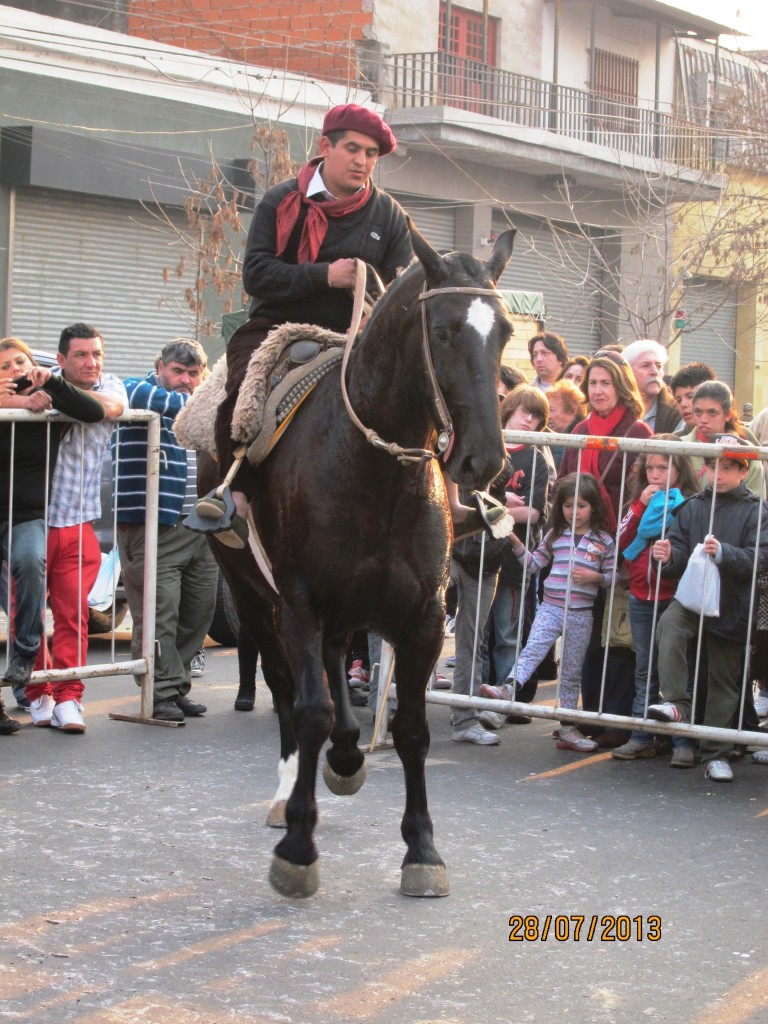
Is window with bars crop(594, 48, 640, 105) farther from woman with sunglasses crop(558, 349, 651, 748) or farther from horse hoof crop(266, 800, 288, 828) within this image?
horse hoof crop(266, 800, 288, 828)

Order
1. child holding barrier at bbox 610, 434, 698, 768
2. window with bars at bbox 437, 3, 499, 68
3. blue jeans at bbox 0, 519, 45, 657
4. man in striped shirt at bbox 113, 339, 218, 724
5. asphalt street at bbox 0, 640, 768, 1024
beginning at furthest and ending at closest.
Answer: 1. window with bars at bbox 437, 3, 499, 68
2. man in striped shirt at bbox 113, 339, 218, 724
3. blue jeans at bbox 0, 519, 45, 657
4. child holding barrier at bbox 610, 434, 698, 768
5. asphalt street at bbox 0, 640, 768, 1024

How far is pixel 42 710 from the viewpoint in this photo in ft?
27.7

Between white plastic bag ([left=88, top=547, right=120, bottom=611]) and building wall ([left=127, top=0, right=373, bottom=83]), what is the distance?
17945 millimetres

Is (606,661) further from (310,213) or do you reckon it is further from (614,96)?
(614,96)

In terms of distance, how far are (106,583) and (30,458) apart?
1771mm

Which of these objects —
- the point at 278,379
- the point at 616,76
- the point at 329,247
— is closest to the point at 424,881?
the point at 278,379

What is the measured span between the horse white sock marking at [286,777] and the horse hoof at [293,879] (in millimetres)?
991

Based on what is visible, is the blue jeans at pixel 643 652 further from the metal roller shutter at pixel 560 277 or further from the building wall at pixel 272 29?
the metal roller shutter at pixel 560 277

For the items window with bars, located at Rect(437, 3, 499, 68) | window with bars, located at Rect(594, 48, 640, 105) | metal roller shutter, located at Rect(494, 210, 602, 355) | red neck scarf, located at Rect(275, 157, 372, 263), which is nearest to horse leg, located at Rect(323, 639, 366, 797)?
red neck scarf, located at Rect(275, 157, 372, 263)

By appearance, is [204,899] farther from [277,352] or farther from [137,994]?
[277,352]

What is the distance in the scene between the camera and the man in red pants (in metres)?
8.34

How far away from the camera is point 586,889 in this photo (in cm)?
556

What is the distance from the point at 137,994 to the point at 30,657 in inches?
154
